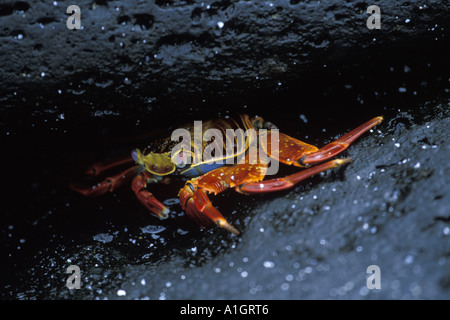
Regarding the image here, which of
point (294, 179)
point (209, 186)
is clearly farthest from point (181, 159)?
point (294, 179)

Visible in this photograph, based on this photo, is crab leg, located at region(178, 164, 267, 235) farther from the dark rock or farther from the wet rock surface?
the dark rock

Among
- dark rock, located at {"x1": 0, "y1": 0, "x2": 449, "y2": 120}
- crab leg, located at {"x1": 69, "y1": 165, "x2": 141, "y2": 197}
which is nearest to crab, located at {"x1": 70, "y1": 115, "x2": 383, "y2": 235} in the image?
crab leg, located at {"x1": 69, "y1": 165, "x2": 141, "y2": 197}

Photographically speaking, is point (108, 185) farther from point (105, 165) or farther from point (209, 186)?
point (209, 186)

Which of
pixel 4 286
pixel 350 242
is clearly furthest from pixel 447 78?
pixel 4 286
